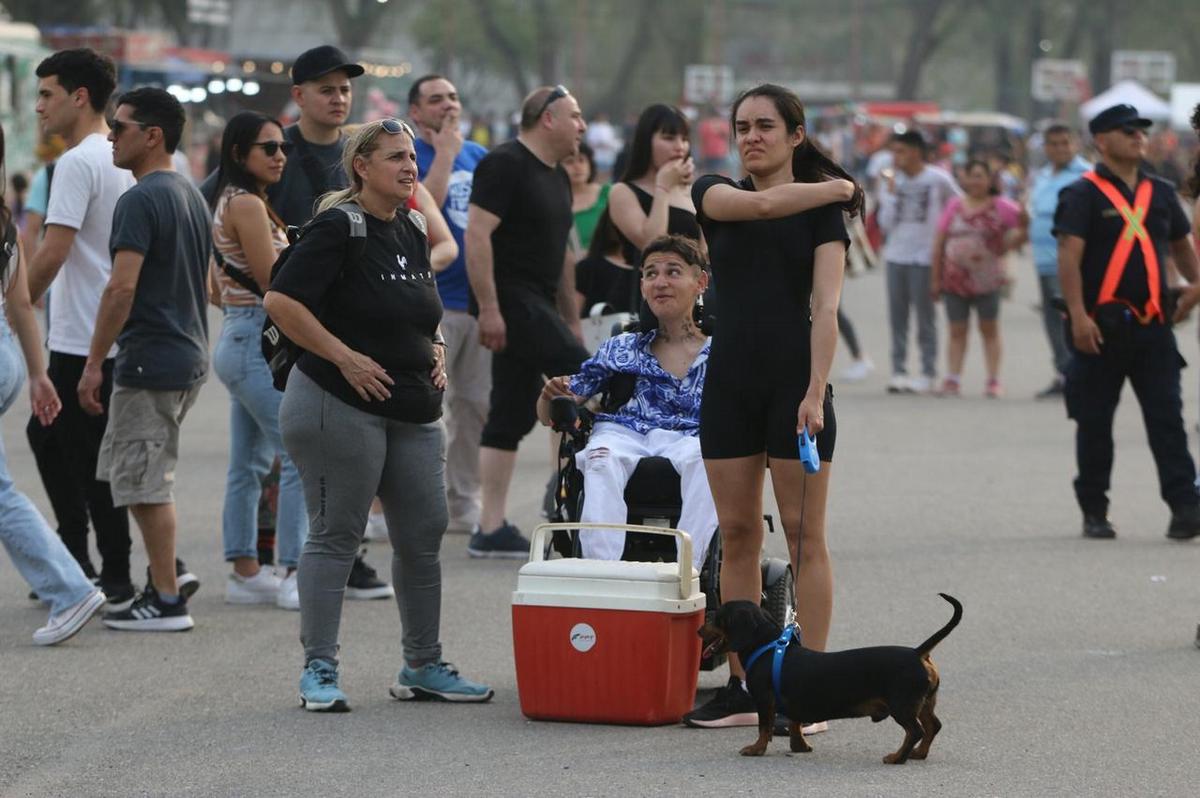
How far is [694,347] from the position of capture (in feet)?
25.4

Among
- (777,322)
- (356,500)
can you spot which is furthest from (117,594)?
(777,322)

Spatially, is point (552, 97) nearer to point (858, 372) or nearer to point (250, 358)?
point (250, 358)

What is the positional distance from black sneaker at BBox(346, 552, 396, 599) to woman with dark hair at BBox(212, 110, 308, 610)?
0.29m

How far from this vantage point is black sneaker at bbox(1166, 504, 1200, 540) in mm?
9758

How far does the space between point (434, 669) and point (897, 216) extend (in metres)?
10.4

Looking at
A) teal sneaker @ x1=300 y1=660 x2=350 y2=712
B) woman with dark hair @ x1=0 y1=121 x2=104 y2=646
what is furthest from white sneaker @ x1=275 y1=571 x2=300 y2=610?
teal sneaker @ x1=300 y1=660 x2=350 y2=712

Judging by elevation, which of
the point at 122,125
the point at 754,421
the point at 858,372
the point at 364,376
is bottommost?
the point at 858,372

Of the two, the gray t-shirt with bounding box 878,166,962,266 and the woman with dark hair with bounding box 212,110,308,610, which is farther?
the gray t-shirt with bounding box 878,166,962,266

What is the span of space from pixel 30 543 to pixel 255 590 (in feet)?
3.92

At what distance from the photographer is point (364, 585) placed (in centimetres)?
840

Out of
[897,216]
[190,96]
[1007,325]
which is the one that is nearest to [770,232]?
[897,216]

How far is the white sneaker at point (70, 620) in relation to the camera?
7309mm

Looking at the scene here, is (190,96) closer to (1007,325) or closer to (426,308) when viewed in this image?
(1007,325)

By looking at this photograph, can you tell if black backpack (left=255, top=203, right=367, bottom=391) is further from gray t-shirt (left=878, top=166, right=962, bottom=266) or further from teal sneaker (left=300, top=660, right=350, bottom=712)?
gray t-shirt (left=878, top=166, right=962, bottom=266)
